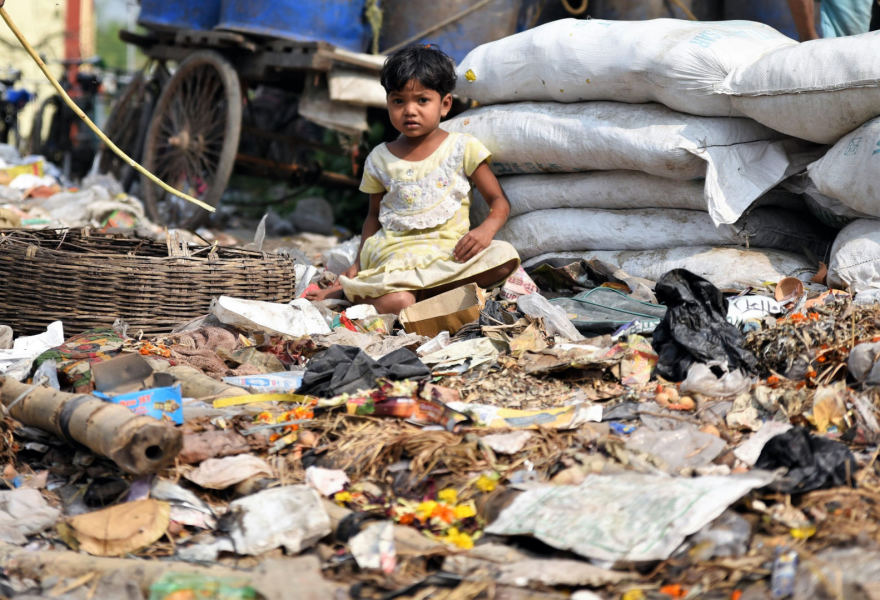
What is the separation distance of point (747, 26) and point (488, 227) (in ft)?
4.02

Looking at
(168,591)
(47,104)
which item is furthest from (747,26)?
(47,104)

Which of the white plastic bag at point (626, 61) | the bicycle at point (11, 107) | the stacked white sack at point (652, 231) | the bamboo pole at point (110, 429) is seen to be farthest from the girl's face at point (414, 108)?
the bicycle at point (11, 107)

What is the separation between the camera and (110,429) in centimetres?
188

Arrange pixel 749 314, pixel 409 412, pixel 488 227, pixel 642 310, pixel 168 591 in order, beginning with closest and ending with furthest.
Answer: pixel 168 591
pixel 409 412
pixel 749 314
pixel 642 310
pixel 488 227

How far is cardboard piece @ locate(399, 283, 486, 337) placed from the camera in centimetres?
313

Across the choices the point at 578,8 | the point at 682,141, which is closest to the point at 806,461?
the point at 682,141

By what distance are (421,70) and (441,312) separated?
0.96 meters

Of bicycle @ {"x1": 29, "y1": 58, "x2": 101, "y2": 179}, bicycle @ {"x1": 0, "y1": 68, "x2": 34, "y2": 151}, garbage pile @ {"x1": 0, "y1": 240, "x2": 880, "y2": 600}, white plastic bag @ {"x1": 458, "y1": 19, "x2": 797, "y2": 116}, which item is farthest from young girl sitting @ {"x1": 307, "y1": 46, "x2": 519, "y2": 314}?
bicycle @ {"x1": 0, "y1": 68, "x2": 34, "y2": 151}

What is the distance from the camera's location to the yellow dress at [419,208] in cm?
355

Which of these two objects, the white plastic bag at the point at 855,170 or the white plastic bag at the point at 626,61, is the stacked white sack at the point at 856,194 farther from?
the white plastic bag at the point at 626,61

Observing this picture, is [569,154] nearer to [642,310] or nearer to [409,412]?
[642,310]

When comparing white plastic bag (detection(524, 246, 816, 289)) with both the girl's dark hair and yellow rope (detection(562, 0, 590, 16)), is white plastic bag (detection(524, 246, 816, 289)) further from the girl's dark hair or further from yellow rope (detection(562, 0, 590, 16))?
yellow rope (detection(562, 0, 590, 16))

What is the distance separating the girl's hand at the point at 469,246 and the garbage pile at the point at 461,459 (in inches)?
20.3

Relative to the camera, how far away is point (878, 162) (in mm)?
2971
